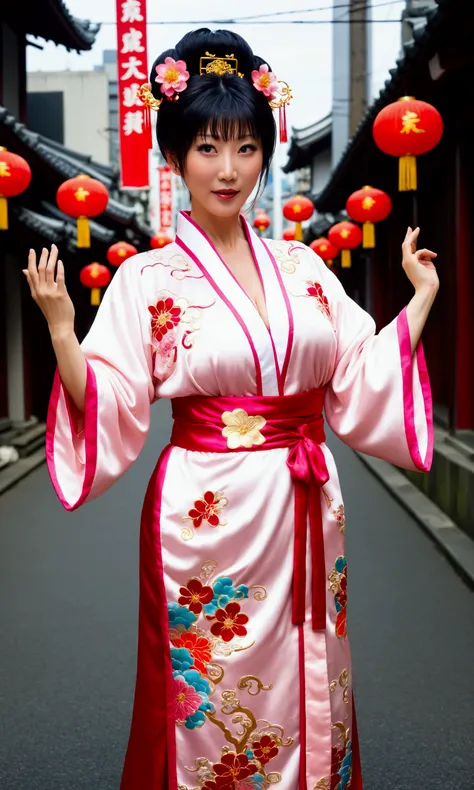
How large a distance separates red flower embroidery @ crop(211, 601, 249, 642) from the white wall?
107 ft

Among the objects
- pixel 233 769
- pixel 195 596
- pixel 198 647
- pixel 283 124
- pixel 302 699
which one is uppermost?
pixel 283 124

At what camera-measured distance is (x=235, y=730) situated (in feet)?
8.10

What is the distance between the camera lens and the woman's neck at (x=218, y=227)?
8.89 ft

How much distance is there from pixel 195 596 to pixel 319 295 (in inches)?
37.2

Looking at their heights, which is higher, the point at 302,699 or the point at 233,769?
the point at 302,699

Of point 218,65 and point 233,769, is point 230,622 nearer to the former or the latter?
point 233,769

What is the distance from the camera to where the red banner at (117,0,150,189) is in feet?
36.6

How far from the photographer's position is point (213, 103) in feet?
8.32

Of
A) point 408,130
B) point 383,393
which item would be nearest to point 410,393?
point 383,393

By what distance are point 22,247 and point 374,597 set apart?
9539 mm

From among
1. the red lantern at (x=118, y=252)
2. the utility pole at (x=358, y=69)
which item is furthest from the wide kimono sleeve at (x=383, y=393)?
the utility pole at (x=358, y=69)

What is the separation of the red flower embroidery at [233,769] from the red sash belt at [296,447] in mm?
406

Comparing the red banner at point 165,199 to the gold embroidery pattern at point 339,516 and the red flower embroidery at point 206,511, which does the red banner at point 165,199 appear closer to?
the gold embroidery pattern at point 339,516

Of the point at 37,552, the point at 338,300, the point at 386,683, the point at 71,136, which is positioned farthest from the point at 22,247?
the point at 71,136
